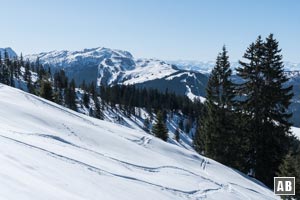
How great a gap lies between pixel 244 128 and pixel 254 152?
2.15 m

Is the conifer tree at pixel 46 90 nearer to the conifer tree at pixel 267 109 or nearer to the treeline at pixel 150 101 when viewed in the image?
the conifer tree at pixel 267 109

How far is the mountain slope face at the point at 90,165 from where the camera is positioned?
8422 millimetres

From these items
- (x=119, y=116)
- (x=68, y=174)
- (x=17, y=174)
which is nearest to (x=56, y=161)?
(x=68, y=174)

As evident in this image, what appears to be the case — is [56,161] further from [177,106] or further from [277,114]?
[177,106]

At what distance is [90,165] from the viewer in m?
11.4

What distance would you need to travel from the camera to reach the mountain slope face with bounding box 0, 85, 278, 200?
8422 millimetres

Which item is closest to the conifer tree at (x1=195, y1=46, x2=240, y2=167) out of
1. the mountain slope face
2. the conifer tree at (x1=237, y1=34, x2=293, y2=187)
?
the conifer tree at (x1=237, y1=34, x2=293, y2=187)

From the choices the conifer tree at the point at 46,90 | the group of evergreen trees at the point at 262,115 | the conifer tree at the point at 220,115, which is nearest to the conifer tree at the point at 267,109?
the group of evergreen trees at the point at 262,115

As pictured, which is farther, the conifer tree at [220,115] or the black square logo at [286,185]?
the conifer tree at [220,115]

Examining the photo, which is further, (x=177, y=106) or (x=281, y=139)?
(x=177, y=106)

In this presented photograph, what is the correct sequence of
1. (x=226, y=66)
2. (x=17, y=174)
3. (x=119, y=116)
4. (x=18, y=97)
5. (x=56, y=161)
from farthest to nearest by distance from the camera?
(x=119, y=116) < (x=226, y=66) < (x=18, y=97) < (x=56, y=161) < (x=17, y=174)

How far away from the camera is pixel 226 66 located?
32531 millimetres

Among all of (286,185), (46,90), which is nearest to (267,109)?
(286,185)

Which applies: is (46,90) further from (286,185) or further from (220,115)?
(286,185)
